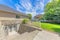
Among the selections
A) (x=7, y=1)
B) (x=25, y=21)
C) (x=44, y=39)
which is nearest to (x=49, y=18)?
(x=25, y=21)

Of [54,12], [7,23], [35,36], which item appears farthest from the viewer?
[54,12]

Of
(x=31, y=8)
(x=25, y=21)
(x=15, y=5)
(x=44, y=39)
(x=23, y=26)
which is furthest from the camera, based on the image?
(x=31, y=8)

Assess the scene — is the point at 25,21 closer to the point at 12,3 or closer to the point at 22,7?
the point at 12,3

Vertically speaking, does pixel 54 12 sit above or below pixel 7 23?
above

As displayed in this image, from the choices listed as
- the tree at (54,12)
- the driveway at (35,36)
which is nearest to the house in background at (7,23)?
the driveway at (35,36)

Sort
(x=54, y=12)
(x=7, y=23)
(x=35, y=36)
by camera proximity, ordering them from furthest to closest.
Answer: (x=54, y=12) → (x=7, y=23) → (x=35, y=36)

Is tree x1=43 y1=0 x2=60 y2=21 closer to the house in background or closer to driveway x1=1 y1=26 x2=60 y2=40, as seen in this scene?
the house in background

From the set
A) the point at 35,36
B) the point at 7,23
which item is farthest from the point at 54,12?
the point at 35,36

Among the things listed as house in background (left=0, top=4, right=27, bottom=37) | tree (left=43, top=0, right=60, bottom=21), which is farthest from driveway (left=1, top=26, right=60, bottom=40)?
tree (left=43, top=0, right=60, bottom=21)

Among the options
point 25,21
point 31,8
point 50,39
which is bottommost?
point 50,39

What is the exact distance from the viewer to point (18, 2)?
48.6 meters

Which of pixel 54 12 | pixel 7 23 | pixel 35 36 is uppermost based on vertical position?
pixel 54 12

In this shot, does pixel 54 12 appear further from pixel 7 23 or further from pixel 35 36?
pixel 35 36

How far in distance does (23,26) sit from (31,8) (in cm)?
3562
